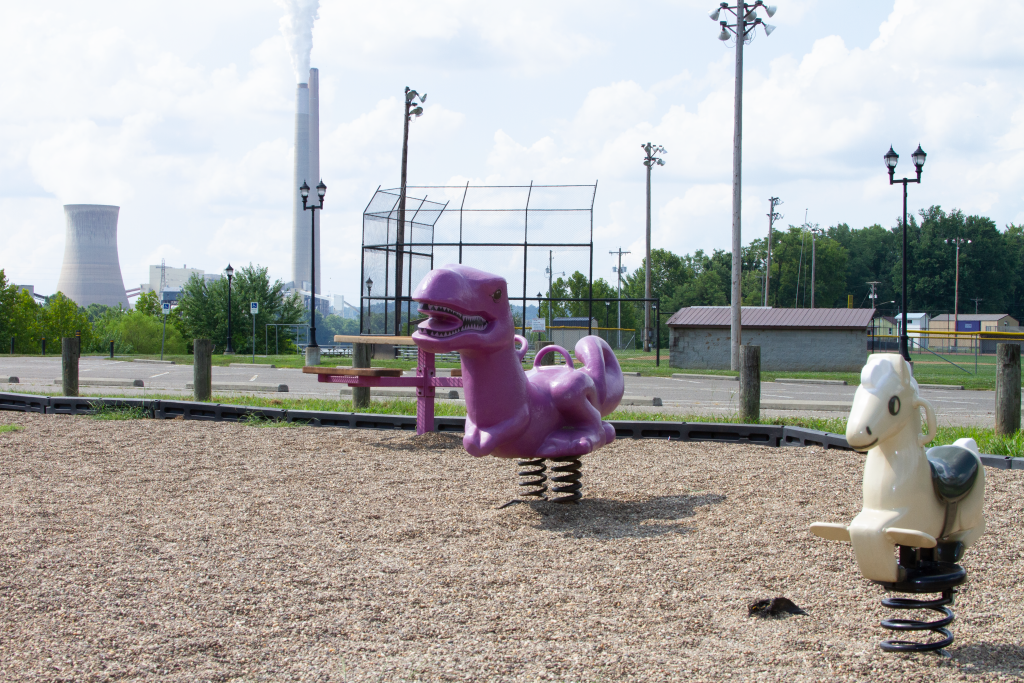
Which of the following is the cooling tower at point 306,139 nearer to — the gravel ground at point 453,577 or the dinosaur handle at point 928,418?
the gravel ground at point 453,577

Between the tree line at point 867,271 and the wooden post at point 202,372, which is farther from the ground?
the tree line at point 867,271

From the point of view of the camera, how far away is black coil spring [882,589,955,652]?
3.04 metres

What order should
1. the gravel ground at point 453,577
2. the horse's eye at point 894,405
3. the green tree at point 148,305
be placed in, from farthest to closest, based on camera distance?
the green tree at point 148,305, the gravel ground at point 453,577, the horse's eye at point 894,405

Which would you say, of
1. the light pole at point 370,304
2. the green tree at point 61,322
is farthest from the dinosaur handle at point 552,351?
the green tree at point 61,322

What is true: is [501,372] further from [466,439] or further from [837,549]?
[837,549]

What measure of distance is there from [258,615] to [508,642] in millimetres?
1131

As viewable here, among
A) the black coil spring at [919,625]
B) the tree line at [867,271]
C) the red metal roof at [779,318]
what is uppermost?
the tree line at [867,271]

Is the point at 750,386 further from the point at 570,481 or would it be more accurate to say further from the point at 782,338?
the point at 782,338

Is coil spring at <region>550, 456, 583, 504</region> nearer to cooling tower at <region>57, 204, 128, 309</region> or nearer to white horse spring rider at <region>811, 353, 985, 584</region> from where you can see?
white horse spring rider at <region>811, 353, 985, 584</region>

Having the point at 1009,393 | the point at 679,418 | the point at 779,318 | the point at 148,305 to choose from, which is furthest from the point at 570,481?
the point at 148,305

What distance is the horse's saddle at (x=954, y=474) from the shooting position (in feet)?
10.2

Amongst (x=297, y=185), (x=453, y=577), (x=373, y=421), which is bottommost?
(x=453, y=577)

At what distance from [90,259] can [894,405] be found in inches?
3730

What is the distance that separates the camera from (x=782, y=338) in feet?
84.0
